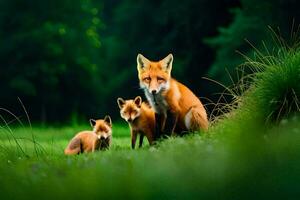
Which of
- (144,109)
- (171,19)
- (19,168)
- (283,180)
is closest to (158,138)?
(144,109)

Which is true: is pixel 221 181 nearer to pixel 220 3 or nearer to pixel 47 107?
pixel 220 3

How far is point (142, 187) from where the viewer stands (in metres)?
8.66

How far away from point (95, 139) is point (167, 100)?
6.17ft

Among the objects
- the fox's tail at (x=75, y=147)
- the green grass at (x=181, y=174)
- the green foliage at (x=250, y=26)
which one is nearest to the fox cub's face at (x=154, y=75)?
Result: the fox's tail at (x=75, y=147)

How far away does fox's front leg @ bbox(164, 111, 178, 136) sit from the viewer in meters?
12.5

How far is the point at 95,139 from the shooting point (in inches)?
542

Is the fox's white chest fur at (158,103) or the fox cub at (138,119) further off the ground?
the fox's white chest fur at (158,103)

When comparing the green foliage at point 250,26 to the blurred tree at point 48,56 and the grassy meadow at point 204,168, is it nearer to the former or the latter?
the blurred tree at point 48,56

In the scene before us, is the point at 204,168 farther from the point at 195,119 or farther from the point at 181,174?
the point at 195,119

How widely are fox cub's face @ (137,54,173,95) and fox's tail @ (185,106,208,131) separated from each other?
Answer: 66 centimetres

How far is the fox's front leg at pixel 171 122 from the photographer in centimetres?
→ 1251

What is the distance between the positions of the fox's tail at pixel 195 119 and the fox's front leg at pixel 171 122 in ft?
0.90

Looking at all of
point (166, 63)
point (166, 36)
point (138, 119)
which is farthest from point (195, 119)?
point (166, 36)

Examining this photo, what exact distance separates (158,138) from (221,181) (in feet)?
13.0
